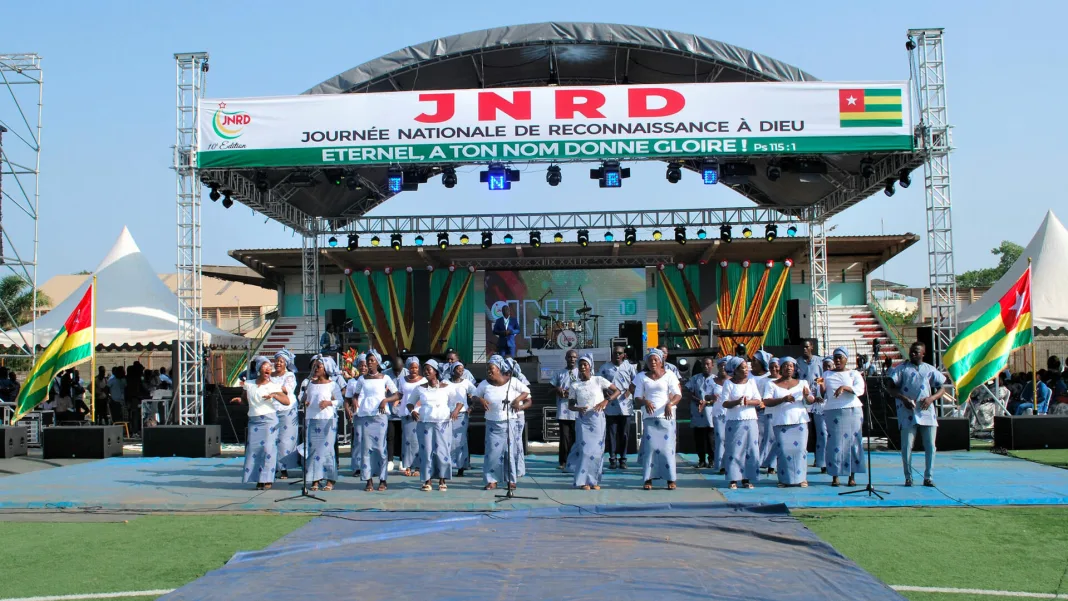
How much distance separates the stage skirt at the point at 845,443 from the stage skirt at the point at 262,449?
618 centimetres

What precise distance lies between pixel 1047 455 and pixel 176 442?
12.7 metres

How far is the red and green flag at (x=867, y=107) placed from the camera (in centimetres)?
1439

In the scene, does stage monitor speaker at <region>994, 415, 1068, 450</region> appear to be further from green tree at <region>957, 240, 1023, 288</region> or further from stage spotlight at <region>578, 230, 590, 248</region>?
green tree at <region>957, 240, 1023, 288</region>

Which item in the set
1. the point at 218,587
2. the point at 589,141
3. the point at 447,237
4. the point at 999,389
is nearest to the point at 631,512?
the point at 218,587

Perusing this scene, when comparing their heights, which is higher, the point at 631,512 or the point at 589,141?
the point at 589,141

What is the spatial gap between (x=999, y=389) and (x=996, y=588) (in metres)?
11.3

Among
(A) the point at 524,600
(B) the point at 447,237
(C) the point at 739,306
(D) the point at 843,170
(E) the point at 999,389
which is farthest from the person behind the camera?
(C) the point at 739,306

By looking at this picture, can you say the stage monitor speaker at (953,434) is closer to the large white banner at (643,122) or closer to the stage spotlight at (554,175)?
the large white banner at (643,122)

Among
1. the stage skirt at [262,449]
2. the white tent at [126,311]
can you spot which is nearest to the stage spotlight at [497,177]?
the stage skirt at [262,449]

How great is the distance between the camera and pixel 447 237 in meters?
21.9

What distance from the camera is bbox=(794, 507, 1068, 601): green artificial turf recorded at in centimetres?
578

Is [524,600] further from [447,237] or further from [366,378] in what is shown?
[447,237]

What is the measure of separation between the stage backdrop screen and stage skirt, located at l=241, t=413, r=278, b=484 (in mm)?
14483

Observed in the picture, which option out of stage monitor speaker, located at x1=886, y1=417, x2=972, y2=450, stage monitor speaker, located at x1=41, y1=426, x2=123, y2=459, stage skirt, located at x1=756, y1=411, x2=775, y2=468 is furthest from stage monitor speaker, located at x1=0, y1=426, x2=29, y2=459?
stage monitor speaker, located at x1=886, y1=417, x2=972, y2=450
